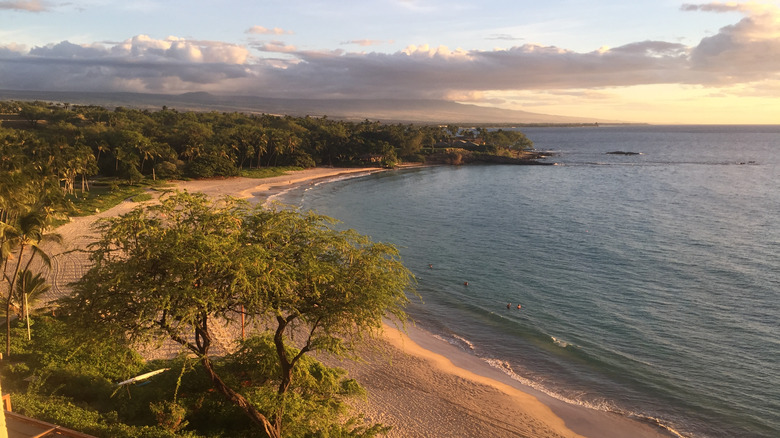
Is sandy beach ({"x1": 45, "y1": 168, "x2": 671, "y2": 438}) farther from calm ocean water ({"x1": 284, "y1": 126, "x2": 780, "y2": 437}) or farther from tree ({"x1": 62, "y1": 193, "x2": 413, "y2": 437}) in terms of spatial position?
tree ({"x1": 62, "y1": 193, "x2": 413, "y2": 437})

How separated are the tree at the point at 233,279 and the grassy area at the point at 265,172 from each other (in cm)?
8091

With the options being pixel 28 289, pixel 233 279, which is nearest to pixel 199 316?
pixel 233 279

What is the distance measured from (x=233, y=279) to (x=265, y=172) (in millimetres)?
87595

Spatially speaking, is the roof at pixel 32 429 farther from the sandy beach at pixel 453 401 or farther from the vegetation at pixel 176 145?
the vegetation at pixel 176 145

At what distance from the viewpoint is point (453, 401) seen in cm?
2155

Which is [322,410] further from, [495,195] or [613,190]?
[613,190]

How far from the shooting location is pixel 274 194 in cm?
7631

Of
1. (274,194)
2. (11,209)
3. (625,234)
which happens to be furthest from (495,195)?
(11,209)

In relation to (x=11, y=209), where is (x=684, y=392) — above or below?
below

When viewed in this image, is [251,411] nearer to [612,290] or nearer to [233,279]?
[233,279]

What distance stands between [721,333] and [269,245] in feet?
89.5

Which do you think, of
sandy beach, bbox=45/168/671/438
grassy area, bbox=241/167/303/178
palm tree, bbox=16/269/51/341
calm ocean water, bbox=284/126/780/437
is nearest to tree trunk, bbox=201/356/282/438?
sandy beach, bbox=45/168/671/438

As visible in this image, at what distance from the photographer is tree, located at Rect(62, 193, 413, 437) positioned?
12523 mm

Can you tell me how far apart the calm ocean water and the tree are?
1363 centimetres
